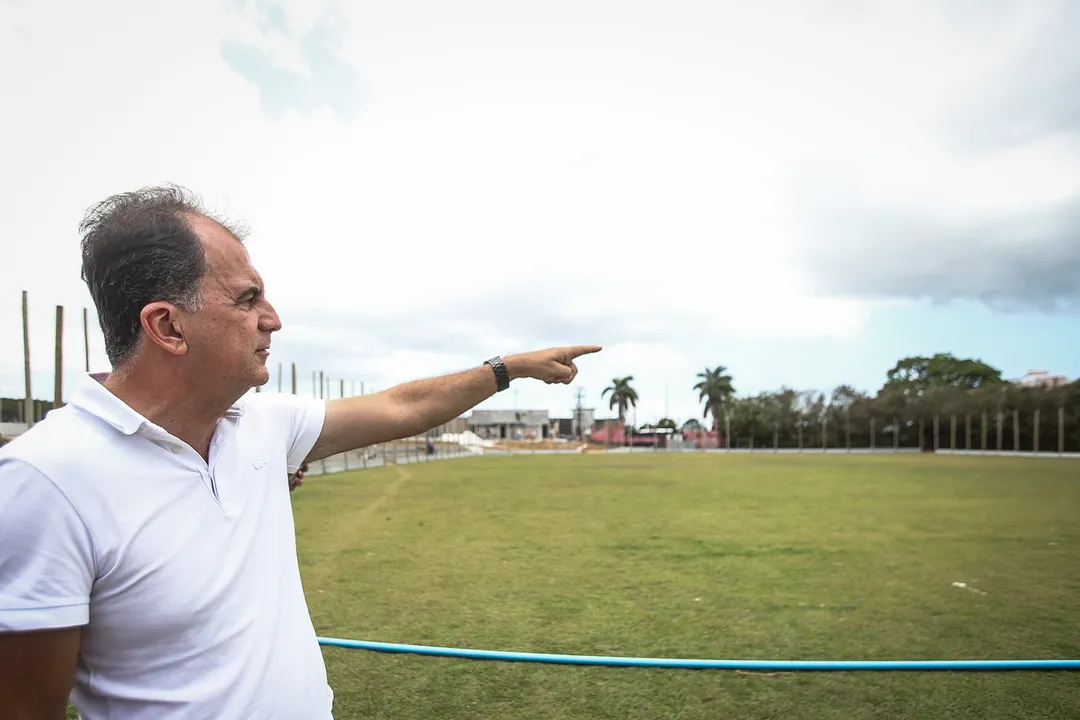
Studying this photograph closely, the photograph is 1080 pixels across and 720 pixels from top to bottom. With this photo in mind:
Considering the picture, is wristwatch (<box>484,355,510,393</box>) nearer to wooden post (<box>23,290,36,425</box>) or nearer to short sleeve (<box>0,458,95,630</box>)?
short sleeve (<box>0,458,95,630</box>)

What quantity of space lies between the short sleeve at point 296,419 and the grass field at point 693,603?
2337 mm

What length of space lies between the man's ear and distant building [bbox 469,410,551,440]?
99.4 metres

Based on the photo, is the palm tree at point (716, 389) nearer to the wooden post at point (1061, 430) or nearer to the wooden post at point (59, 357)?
the wooden post at point (1061, 430)

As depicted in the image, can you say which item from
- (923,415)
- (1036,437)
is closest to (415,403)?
(1036,437)

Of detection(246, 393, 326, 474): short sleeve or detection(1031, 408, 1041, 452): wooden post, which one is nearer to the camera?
detection(246, 393, 326, 474): short sleeve

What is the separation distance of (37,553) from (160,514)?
24 cm

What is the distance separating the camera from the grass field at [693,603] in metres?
4.14

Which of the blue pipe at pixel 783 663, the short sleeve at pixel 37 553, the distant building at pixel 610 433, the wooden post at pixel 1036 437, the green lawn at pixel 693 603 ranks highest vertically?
the short sleeve at pixel 37 553

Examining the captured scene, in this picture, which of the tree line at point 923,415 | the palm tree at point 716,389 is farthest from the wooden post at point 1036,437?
the palm tree at point 716,389

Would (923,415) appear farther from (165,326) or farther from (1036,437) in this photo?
(165,326)

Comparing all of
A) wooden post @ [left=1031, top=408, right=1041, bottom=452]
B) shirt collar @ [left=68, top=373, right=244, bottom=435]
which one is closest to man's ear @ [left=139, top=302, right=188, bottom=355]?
shirt collar @ [left=68, top=373, right=244, bottom=435]

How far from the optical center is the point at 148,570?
56.8 inches

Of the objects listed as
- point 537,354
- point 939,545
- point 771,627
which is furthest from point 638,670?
point 939,545

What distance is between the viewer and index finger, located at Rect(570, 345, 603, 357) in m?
2.64
